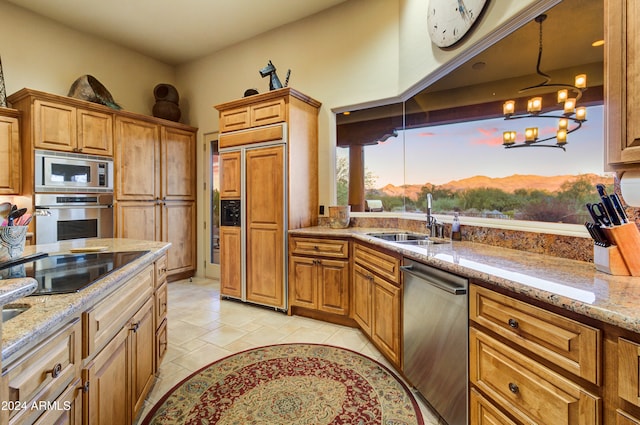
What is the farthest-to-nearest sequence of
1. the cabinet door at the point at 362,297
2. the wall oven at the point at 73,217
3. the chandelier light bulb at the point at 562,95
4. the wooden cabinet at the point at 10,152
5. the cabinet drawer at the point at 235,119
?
the cabinet drawer at the point at 235,119 < the wall oven at the point at 73,217 < the wooden cabinet at the point at 10,152 < the cabinet door at the point at 362,297 < the chandelier light bulb at the point at 562,95

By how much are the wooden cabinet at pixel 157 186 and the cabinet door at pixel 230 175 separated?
125 cm

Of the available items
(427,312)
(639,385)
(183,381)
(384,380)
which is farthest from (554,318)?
(183,381)

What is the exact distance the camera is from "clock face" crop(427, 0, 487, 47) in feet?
7.15

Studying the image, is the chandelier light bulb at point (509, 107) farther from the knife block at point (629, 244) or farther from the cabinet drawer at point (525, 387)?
the cabinet drawer at point (525, 387)

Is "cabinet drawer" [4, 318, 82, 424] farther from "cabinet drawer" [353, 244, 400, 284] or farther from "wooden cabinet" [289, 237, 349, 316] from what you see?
"wooden cabinet" [289, 237, 349, 316]

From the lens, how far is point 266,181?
133 inches

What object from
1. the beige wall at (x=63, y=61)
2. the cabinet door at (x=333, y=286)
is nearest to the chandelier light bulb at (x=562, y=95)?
the cabinet door at (x=333, y=286)

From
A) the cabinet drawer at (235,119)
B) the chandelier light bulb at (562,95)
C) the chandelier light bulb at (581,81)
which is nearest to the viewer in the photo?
the chandelier light bulb at (581,81)

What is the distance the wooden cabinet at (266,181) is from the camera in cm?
328

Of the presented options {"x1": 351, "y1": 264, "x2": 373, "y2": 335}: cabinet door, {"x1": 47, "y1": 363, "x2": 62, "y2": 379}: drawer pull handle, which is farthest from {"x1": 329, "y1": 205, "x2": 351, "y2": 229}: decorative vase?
{"x1": 47, "y1": 363, "x2": 62, "y2": 379}: drawer pull handle

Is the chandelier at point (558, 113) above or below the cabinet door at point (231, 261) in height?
above

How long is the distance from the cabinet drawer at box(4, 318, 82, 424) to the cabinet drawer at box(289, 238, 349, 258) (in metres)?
2.17

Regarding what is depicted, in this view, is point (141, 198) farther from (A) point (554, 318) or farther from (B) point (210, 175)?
(A) point (554, 318)

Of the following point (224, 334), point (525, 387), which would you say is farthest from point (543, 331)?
point (224, 334)
